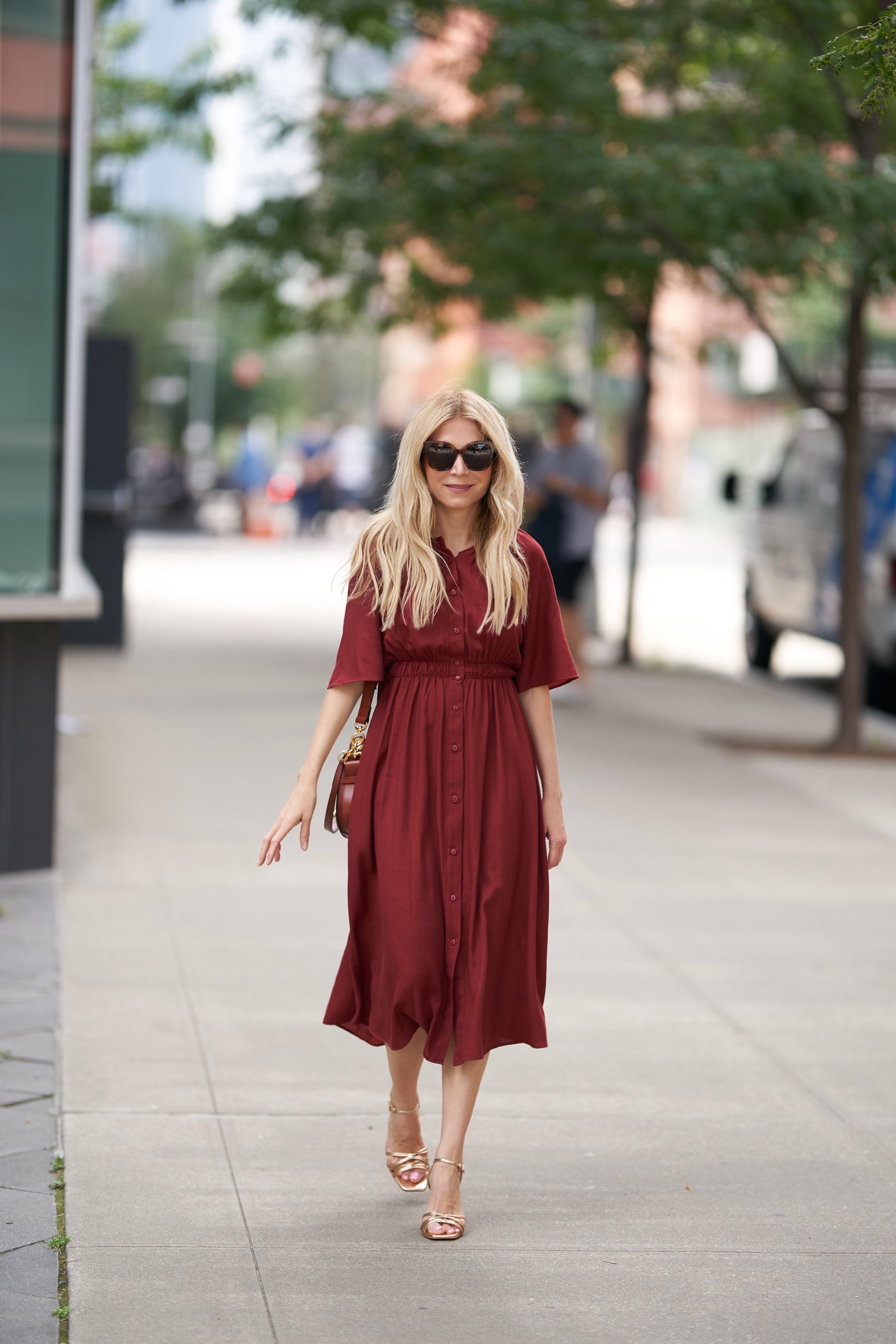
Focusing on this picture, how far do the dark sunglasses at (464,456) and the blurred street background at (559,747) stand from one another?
1.10m

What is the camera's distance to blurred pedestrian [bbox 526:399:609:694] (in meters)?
12.5

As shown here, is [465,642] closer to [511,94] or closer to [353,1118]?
[353,1118]

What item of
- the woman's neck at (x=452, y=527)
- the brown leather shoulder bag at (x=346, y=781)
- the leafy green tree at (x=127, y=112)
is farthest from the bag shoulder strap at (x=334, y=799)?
the leafy green tree at (x=127, y=112)

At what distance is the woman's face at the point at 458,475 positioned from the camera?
13.4 ft

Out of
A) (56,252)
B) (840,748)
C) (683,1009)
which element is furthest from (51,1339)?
(840,748)

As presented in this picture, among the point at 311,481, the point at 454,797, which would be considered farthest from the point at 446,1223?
the point at 311,481

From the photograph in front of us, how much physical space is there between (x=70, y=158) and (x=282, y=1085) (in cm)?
398

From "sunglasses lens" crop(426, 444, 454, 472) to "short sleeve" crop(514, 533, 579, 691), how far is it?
26cm

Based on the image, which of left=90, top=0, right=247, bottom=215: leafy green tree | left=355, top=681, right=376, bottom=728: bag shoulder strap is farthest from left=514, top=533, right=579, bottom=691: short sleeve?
left=90, top=0, right=247, bottom=215: leafy green tree

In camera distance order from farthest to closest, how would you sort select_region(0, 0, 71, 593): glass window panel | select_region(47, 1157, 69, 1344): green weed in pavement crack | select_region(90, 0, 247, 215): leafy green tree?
1. select_region(90, 0, 247, 215): leafy green tree
2. select_region(0, 0, 71, 593): glass window panel
3. select_region(47, 1157, 69, 1344): green weed in pavement crack

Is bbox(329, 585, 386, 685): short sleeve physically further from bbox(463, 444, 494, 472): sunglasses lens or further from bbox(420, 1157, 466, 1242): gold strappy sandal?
bbox(420, 1157, 466, 1242): gold strappy sandal

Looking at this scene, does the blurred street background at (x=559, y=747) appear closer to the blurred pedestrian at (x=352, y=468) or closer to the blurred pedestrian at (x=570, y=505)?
the blurred pedestrian at (x=570, y=505)

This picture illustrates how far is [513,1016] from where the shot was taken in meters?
4.13

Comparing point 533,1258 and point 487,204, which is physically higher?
point 487,204
